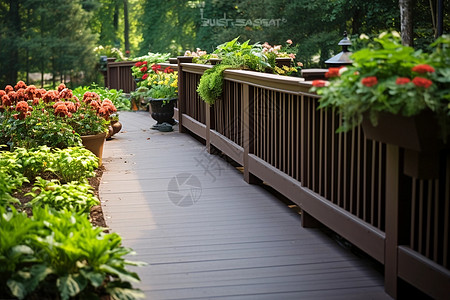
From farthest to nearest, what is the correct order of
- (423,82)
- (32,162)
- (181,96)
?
(181,96) < (32,162) < (423,82)

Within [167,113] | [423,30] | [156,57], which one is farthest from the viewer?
[423,30]

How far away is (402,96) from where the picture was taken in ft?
9.53

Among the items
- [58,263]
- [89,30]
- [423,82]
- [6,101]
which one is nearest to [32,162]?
[6,101]

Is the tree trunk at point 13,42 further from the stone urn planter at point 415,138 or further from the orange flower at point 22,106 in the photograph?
the stone urn planter at point 415,138

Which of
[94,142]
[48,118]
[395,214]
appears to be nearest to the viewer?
[395,214]

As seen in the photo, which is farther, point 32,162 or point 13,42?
point 13,42

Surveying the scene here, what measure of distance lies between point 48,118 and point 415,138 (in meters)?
4.78

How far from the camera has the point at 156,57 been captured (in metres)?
14.2

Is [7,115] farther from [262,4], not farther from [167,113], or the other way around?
[262,4]

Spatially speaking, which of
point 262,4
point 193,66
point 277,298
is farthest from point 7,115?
point 262,4

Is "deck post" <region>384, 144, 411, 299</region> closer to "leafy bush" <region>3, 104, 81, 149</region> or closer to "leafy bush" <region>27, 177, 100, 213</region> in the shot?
"leafy bush" <region>27, 177, 100, 213</region>

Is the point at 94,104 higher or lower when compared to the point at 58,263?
higher

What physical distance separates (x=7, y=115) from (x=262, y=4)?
22938 millimetres

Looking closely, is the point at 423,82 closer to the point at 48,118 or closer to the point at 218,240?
the point at 218,240
